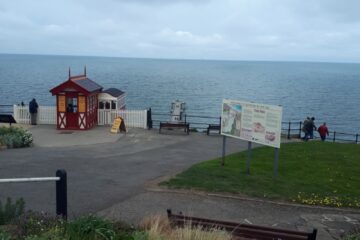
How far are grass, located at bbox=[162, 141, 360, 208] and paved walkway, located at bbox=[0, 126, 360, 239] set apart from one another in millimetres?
583

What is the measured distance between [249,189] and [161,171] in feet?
11.3

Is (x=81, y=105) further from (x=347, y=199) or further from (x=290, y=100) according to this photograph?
(x=290, y=100)

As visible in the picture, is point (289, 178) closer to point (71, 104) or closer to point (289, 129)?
point (289, 129)

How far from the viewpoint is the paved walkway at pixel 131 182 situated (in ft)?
32.7

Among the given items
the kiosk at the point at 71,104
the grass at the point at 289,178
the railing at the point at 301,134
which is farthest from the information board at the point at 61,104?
the railing at the point at 301,134

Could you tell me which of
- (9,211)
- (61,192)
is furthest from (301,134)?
(9,211)

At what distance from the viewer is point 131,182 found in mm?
12742

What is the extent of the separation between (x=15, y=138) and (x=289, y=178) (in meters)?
11.4

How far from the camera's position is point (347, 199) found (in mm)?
11453

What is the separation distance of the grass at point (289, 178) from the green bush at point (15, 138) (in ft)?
26.3

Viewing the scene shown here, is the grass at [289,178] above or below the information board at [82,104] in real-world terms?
below

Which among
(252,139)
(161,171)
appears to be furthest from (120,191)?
(252,139)

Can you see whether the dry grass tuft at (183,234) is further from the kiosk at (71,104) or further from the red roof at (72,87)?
the kiosk at (71,104)

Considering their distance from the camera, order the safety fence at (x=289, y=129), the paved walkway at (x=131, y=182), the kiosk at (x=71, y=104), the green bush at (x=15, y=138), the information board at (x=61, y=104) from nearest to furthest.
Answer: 1. the paved walkway at (x=131, y=182)
2. the green bush at (x=15, y=138)
3. the kiosk at (x=71, y=104)
4. the information board at (x=61, y=104)
5. the safety fence at (x=289, y=129)
